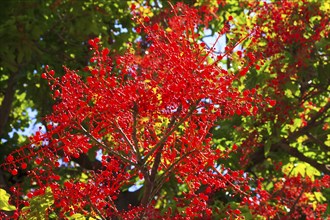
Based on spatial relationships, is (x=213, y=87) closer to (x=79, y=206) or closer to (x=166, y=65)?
(x=166, y=65)

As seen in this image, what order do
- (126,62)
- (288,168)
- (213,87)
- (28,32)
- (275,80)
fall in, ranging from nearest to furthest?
(213,87) < (126,62) < (275,80) < (28,32) < (288,168)

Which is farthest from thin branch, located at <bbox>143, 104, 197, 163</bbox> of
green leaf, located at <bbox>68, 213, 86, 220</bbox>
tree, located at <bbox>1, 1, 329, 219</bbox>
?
green leaf, located at <bbox>68, 213, 86, 220</bbox>

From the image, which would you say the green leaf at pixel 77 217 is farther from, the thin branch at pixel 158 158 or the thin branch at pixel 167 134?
the thin branch at pixel 167 134

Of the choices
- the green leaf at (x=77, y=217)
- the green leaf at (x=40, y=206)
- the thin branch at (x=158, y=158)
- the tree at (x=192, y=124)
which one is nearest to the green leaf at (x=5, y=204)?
the tree at (x=192, y=124)

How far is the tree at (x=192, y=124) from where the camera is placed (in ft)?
13.3

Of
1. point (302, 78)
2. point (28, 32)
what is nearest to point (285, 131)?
point (302, 78)

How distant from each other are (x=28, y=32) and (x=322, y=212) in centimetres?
473

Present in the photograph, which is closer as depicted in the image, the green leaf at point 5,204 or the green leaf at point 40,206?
the green leaf at point 5,204

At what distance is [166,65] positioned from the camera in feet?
13.6

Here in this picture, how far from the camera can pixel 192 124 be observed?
4223mm

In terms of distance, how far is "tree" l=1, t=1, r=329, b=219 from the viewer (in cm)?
405

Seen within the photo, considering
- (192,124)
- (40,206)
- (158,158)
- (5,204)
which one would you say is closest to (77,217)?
(40,206)

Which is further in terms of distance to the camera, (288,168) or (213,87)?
(288,168)

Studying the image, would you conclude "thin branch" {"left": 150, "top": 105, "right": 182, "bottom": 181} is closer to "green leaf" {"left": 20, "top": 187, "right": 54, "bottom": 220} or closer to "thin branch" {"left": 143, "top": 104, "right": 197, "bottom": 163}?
"thin branch" {"left": 143, "top": 104, "right": 197, "bottom": 163}
